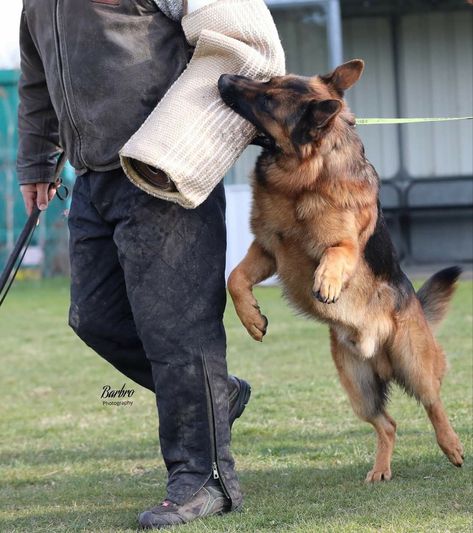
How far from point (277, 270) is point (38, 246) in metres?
13.2

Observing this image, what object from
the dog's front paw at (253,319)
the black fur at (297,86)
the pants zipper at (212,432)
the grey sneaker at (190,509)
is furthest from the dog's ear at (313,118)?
the grey sneaker at (190,509)

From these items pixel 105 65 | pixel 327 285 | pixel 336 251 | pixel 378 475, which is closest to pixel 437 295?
pixel 378 475

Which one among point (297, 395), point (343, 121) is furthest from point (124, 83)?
point (297, 395)

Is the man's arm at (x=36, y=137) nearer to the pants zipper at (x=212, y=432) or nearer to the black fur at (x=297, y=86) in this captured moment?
the black fur at (x=297, y=86)

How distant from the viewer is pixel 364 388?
445cm

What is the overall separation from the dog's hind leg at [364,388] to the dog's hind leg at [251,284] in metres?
0.51

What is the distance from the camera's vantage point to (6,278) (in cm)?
405

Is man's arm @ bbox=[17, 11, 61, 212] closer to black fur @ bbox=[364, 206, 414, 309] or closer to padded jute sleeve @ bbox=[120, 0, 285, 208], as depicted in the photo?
padded jute sleeve @ bbox=[120, 0, 285, 208]

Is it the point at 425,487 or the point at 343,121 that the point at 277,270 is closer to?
the point at 343,121

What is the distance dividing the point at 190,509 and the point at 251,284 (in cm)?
95

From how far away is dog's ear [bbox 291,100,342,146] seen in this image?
3.77 meters

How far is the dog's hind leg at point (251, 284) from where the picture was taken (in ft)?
12.8

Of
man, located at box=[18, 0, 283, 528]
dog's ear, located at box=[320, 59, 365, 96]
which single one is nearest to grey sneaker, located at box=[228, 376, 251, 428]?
man, located at box=[18, 0, 283, 528]

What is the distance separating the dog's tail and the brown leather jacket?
1.77 metres
